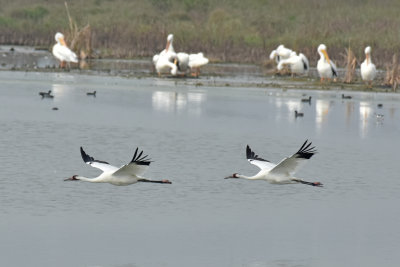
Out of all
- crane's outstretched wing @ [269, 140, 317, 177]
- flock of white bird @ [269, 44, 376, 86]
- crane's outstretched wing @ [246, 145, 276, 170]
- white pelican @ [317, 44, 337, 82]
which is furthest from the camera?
white pelican @ [317, 44, 337, 82]

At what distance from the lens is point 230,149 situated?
46.3 ft

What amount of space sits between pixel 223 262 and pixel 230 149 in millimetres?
6143

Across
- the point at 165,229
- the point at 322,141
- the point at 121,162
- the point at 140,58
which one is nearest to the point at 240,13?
the point at 140,58

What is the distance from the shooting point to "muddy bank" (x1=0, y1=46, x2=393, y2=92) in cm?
2422

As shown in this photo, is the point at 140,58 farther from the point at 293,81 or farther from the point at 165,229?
the point at 165,229

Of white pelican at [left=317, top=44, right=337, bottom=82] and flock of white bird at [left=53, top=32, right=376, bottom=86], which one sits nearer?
flock of white bird at [left=53, top=32, right=376, bottom=86]

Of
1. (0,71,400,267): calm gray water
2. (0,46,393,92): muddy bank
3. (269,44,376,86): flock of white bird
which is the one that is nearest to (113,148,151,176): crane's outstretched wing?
(0,71,400,267): calm gray water

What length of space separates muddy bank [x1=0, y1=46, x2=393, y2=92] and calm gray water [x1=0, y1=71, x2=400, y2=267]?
172 inches

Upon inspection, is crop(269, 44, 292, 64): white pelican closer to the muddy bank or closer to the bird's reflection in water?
the muddy bank

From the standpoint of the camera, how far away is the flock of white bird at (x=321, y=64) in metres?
23.8

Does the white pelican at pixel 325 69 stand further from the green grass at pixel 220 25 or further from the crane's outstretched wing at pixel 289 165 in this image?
the crane's outstretched wing at pixel 289 165

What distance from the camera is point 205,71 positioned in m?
27.8

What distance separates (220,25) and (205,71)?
854cm

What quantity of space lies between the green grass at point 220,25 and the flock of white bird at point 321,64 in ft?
9.19
